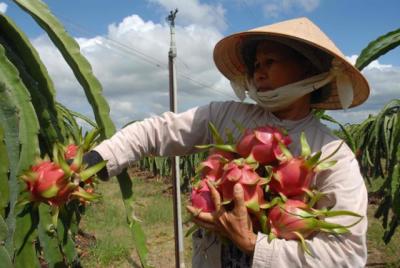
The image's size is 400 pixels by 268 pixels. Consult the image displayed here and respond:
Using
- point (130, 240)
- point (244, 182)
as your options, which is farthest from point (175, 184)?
point (130, 240)

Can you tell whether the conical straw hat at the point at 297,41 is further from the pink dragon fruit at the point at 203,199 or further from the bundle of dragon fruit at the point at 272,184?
the pink dragon fruit at the point at 203,199

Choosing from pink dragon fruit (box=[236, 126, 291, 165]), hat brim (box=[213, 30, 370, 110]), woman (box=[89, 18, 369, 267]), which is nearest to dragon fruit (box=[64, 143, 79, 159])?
woman (box=[89, 18, 369, 267])

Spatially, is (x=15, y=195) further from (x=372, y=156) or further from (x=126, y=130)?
(x=372, y=156)

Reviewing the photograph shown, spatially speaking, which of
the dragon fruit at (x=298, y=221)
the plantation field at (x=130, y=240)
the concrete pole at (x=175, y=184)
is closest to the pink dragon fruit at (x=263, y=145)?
the dragon fruit at (x=298, y=221)

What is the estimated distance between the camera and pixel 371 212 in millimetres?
7055

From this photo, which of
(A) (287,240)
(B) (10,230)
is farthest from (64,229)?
(A) (287,240)

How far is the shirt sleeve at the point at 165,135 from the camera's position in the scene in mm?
1259

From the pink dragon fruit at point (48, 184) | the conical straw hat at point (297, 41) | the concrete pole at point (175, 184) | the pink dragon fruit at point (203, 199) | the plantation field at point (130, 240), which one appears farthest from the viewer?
the plantation field at point (130, 240)

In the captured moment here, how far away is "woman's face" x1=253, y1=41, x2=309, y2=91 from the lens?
3.99ft

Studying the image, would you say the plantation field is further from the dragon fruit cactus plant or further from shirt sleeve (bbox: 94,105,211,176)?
the dragon fruit cactus plant

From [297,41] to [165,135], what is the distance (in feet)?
1.42

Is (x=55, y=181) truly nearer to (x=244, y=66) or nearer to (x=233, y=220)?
(x=233, y=220)

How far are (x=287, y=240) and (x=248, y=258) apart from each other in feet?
0.66

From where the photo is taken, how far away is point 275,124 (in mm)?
1245
